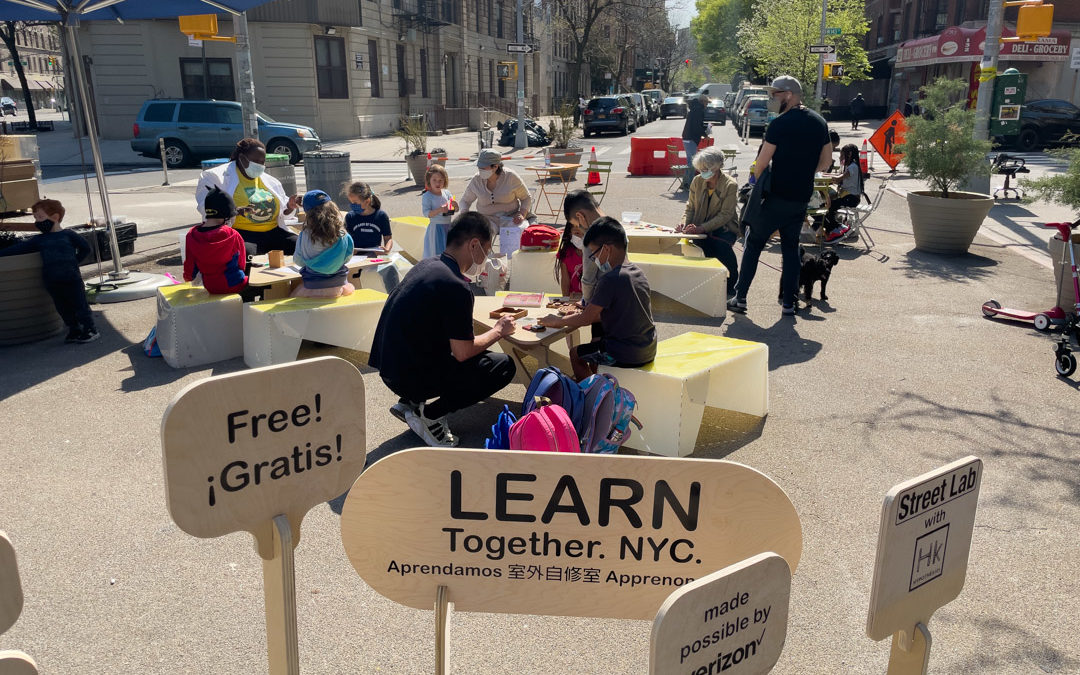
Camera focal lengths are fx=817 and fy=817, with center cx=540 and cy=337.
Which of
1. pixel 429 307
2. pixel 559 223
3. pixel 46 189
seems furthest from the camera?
pixel 46 189

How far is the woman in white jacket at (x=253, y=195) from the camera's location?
787cm

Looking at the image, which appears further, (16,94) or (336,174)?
(16,94)

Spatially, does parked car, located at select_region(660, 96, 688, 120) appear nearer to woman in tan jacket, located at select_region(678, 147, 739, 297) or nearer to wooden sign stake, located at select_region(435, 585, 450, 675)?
A: woman in tan jacket, located at select_region(678, 147, 739, 297)

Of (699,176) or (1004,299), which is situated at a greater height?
(699,176)

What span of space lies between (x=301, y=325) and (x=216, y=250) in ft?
3.27

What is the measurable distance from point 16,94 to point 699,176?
8676cm

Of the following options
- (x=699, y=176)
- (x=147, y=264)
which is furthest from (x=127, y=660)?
(x=147, y=264)

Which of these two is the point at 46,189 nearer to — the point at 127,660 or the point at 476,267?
the point at 476,267

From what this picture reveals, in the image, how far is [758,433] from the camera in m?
5.39

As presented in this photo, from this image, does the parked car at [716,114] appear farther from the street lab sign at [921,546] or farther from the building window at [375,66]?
the street lab sign at [921,546]


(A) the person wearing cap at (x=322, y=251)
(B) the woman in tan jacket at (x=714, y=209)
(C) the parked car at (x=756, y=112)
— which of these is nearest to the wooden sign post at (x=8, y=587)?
(A) the person wearing cap at (x=322, y=251)

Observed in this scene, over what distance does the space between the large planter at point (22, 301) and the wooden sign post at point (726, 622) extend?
24.4ft

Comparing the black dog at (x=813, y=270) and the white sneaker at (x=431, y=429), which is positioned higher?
the black dog at (x=813, y=270)

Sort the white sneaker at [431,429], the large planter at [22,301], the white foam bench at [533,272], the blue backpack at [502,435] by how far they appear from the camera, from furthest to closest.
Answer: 1. the white foam bench at [533,272]
2. the large planter at [22,301]
3. the white sneaker at [431,429]
4. the blue backpack at [502,435]
